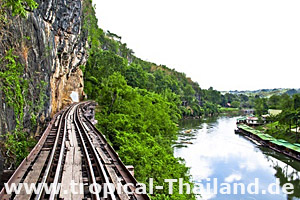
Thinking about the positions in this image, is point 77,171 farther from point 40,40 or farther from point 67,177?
point 40,40

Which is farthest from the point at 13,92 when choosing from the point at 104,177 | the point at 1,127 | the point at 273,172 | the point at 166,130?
the point at 273,172

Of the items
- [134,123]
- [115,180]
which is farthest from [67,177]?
[134,123]

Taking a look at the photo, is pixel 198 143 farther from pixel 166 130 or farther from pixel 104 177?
pixel 104 177

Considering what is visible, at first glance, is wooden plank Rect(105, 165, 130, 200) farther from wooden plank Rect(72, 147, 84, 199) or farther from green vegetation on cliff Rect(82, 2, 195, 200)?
green vegetation on cliff Rect(82, 2, 195, 200)

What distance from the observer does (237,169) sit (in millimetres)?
27391

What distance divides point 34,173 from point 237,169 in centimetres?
2527

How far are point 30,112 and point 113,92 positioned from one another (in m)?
15.7

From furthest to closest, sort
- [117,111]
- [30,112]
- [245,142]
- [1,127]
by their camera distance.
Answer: [245,142]
[117,111]
[30,112]
[1,127]

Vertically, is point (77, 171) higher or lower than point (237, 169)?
higher

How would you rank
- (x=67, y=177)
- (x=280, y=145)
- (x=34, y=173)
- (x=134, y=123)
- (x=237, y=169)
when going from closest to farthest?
(x=67, y=177) → (x=34, y=173) → (x=134, y=123) → (x=237, y=169) → (x=280, y=145)

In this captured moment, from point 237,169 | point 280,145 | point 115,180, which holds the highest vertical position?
point 115,180

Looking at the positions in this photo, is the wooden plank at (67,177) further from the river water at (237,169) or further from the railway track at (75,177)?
the river water at (237,169)

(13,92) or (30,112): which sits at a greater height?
(13,92)

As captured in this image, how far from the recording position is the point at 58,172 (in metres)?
6.52
